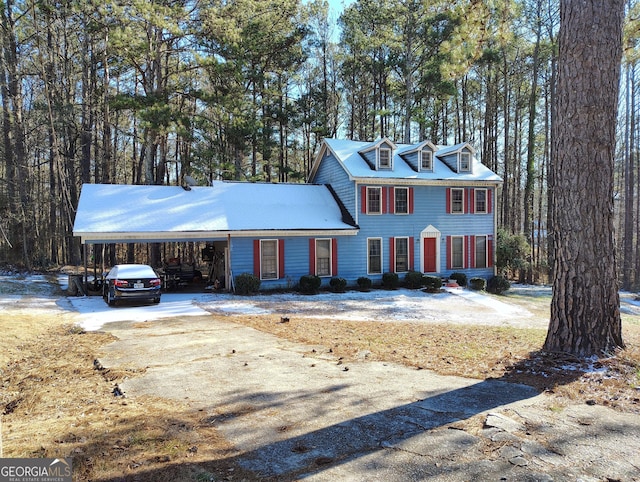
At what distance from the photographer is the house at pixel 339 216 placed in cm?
1794

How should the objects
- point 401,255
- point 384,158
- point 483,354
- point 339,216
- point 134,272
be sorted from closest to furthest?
point 483,354 < point 134,272 < point 339,216 < point 401,255 < point 384,158

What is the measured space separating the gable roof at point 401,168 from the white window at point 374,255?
10.00 feet

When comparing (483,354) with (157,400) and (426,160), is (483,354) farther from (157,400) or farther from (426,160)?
(426,160)

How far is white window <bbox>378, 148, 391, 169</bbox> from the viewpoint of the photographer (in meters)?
21.7

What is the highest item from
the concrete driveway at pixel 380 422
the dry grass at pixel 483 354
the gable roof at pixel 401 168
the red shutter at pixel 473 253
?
the gable roof at pixel 401 168

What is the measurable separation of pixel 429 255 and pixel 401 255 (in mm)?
1572

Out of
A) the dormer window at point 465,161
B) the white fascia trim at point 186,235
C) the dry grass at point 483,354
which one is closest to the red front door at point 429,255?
the white fascia trim at point 186,235

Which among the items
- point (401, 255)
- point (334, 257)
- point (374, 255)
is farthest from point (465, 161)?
point (334, 257)

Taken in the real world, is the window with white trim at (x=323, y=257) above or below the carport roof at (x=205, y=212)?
below

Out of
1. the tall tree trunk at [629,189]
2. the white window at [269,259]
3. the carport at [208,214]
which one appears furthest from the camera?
the tall tree trunk at [629,189]

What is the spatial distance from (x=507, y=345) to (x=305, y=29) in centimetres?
2634

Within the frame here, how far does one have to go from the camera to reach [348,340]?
8836 mm

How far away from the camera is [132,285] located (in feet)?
45.1

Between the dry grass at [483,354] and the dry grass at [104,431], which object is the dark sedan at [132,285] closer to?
the dry grass at [483,354]
